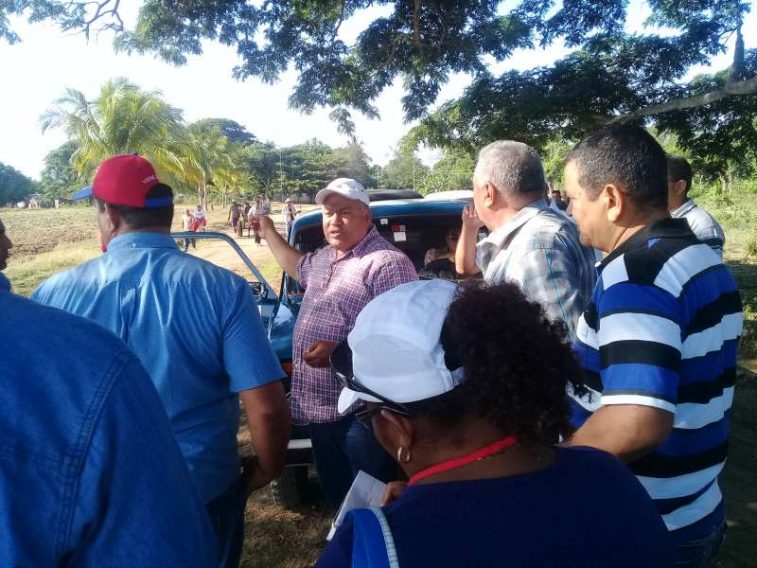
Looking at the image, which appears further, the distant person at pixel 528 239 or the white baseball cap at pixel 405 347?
the distant person at pixel 528 239

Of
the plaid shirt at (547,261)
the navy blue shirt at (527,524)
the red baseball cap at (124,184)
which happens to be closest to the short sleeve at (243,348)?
the red baseball cap at (124,184)

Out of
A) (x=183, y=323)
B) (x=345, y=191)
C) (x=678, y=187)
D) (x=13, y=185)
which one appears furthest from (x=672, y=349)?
(x=13, y=185)

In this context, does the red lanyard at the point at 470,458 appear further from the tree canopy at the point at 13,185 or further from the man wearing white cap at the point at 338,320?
the tree canopy at the point at 13,185

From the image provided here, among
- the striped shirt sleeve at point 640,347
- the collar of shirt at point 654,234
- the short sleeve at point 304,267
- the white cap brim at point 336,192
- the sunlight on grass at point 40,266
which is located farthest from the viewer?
the sunlight on grass at point 40,266

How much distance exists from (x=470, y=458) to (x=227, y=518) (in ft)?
4.42

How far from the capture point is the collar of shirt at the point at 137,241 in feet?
6.01

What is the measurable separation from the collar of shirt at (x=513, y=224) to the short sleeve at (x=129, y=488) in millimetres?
1689

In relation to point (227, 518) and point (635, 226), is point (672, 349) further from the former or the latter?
point (227, 518)

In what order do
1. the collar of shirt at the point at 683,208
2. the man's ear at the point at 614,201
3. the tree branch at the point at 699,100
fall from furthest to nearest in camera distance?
A: the tree branch at the point at 699,100 < the collar of shirt at the point at 683,208 < the man's ear at the point at 614,201

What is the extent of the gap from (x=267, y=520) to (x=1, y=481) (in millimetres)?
3106

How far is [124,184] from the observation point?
184 cm

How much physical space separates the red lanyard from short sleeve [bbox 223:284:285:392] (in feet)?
3.21

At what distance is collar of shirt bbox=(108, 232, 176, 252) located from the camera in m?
1.83

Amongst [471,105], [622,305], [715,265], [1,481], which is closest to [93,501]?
[1,481]
